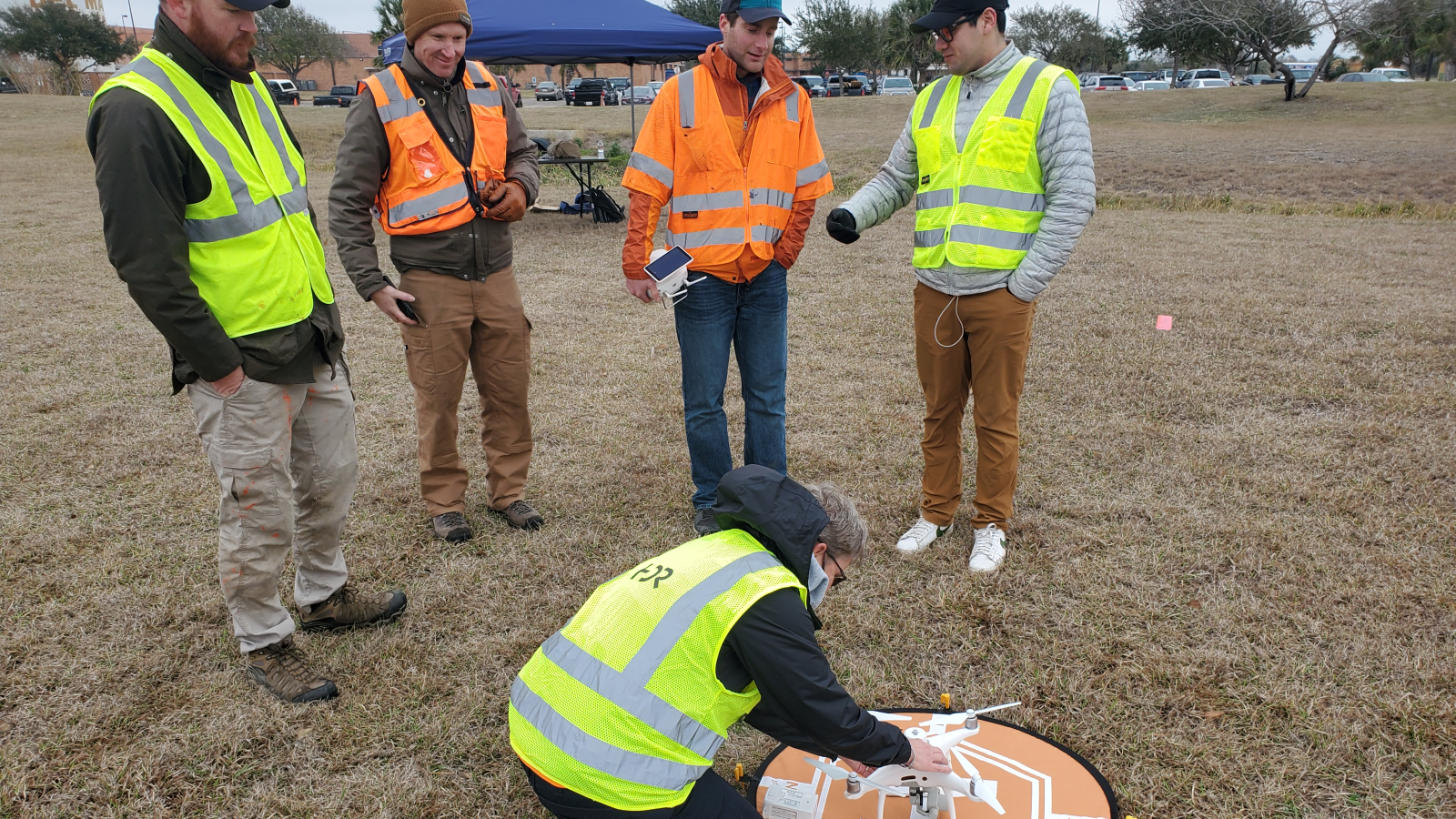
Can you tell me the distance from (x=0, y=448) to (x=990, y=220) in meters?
4.95

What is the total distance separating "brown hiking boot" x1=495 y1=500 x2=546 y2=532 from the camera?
151 inches

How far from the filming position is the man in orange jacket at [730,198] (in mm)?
3299

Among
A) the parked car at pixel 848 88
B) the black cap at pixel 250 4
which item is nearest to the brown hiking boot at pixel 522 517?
the black cap at pixel 250 4

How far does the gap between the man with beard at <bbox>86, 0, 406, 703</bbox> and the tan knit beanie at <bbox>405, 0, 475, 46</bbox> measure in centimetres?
69

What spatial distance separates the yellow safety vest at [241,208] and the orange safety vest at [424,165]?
63cm

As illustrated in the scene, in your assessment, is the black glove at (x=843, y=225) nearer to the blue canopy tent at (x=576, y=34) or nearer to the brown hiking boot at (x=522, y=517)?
the brown hiking boot at (x=522, y=517)

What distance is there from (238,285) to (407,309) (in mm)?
993

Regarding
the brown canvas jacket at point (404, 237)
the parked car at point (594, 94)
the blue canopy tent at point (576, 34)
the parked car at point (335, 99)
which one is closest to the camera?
the brown canvas jacket at point (404, 237)

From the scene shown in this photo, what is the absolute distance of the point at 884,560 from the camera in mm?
3582

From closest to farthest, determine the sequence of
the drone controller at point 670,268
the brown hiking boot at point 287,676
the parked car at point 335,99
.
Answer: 1. the brown hiking boot at point 287,676
2. the drone controller at point 670,268
3. the parked car at point 335,99

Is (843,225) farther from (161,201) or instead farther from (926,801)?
(161,201)

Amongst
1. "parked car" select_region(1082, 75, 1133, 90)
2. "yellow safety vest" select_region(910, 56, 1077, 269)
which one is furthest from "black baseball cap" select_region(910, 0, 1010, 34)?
"parked car" select_region(1082, 75, 1133, 90)

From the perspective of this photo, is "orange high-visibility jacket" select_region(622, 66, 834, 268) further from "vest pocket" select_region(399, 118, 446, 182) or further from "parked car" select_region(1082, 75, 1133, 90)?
"parked car" select_region(1082, 75, 1133, 90)

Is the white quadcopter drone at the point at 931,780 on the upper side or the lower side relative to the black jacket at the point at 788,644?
lower
